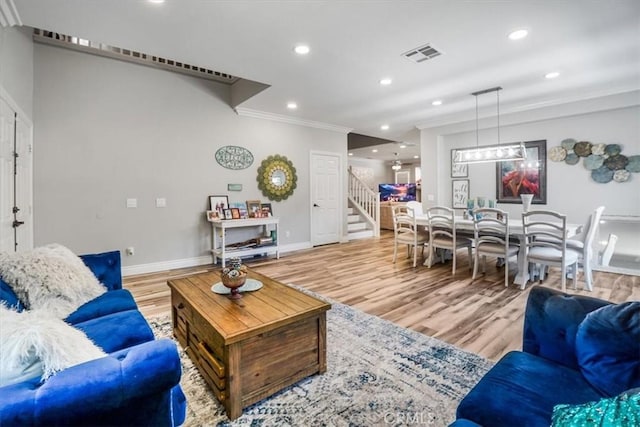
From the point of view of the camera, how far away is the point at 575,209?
5027 millimetres

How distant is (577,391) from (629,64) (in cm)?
445

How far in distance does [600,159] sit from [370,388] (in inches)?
209

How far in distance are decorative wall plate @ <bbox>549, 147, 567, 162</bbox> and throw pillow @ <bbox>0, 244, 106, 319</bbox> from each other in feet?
21.4

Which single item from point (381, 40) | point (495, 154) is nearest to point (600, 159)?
point (495, 154)

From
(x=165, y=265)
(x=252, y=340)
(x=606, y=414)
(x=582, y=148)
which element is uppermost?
(x=582, y=148)

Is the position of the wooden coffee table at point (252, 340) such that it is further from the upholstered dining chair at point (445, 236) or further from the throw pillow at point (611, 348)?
the upholstered dining chair at point (445, 236)

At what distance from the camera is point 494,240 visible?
4.18 meters

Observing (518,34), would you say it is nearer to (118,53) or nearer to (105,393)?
(105,393)

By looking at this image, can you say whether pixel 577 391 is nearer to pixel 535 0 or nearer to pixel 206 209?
pixel 535 0

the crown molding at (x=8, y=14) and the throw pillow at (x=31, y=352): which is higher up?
the crown molding at (x=8, y=14)

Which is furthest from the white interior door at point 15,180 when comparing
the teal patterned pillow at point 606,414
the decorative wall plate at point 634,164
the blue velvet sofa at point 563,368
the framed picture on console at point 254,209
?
the decorative wall plate at point 634,164

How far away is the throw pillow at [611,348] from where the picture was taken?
3.66 feet

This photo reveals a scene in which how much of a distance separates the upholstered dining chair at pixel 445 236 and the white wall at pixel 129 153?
3244mm

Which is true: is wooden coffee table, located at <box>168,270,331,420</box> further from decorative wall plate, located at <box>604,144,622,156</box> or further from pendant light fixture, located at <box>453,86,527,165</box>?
decorative wall plate, located at <box>604,144,622,156</box>
